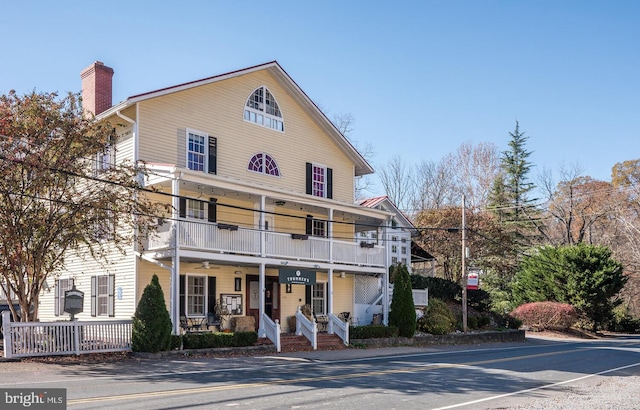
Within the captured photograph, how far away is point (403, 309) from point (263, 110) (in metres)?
10.5

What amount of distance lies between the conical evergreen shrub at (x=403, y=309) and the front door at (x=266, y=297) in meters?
5.10

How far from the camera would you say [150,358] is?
19172mm

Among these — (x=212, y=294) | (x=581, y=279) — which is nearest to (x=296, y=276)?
(x=212, y=294)

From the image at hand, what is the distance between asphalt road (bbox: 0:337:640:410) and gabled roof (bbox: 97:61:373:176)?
9.64 metres

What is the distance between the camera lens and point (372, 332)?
26.7 metres

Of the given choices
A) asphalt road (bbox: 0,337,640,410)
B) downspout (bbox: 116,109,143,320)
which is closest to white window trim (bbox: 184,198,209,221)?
downspout (bbox: 116,109,143,320)

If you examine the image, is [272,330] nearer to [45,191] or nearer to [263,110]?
[45,191]

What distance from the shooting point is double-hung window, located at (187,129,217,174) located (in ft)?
81.7

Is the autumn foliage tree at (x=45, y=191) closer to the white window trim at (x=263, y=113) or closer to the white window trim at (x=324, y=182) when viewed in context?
the white window trim at (x=263, y=113)

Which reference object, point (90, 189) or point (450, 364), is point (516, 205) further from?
point (90, 189)

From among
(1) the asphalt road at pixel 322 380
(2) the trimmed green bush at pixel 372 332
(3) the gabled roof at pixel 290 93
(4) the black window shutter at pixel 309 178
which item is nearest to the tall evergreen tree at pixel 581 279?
(3) the gabled roof at pixel 290 93

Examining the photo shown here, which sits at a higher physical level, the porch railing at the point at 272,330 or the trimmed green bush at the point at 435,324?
the porch railing at the point at 272,330

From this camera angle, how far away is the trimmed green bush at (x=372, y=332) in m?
26.1

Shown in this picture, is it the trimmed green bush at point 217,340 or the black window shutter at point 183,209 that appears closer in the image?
the trimmed green bush at point 217,340
